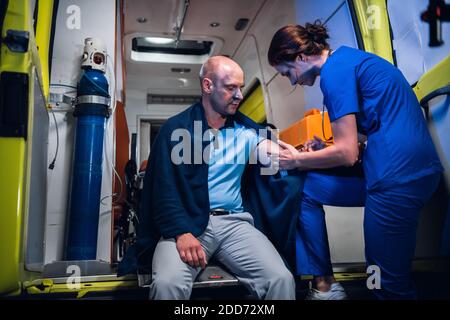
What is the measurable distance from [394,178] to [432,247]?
87cm

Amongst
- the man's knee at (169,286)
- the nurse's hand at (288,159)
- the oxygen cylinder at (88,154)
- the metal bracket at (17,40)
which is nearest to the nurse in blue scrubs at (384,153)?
the nurse's hand at (288,159)

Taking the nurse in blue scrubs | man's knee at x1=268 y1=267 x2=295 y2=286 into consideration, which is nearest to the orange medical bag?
the nurse in blue scrubs

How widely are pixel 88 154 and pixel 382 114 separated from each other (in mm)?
2176

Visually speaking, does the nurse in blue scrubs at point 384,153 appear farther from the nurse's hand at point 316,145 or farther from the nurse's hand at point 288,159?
the nurse's hand at point 316,145

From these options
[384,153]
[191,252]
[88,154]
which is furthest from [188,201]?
[88,154]

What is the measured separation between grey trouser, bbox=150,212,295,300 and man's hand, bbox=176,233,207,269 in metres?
0.03

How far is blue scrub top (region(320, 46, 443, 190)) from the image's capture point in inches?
67.9

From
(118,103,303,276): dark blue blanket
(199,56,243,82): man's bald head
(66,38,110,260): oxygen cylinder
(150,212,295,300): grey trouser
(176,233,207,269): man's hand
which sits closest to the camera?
(150,212,295,300): grey trouser

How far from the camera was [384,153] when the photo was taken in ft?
5.74

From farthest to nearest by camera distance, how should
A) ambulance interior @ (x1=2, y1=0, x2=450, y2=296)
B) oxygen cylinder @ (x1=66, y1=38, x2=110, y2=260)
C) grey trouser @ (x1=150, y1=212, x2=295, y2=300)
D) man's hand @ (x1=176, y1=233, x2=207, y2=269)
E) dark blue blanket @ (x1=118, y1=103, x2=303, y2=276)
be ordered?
1. oxygen cylinder @ (x1=66, y1=38, x2=110, y2=260)
2. ambulance interior @ (x1=2, y1=0, x2=450, y2=296)
3. dark blue blanket @ (x1=118, y1=103, x2=303, y2=276)
4. man's hand @ (x1=176, y1=233, x2=207, y2=269)
5. grey trouser @ (x1=150, y1=212, x2=295, y2=300)

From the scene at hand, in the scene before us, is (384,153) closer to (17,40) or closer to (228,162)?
(228,162)

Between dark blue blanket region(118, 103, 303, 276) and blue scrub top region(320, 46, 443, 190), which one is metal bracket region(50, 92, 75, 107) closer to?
dark blue blanket region(118, 103, 303, 276)

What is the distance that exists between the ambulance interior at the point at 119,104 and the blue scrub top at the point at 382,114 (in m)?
0.09
